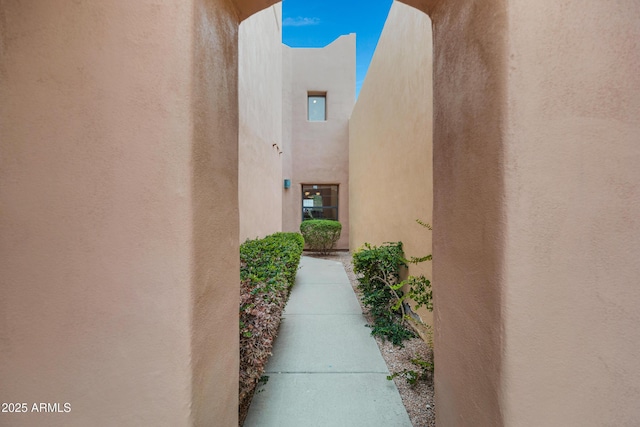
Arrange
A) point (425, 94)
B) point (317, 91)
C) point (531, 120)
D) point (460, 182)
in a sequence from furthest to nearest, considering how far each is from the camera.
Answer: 1. point (317, 91)
2. point (425, 94)
3. point (460, 182)
4. point (531, 120)

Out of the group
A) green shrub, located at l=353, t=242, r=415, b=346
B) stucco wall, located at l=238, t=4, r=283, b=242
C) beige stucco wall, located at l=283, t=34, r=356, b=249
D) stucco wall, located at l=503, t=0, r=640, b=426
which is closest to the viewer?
stucco wall, located at l=503, t=0, r=640, b=426

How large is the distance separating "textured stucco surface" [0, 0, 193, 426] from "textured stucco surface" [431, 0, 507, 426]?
1402 mm

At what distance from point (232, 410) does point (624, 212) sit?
7.61 feet

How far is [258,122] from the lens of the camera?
5.30m

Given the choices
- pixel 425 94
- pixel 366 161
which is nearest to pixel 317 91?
pixel 366 161

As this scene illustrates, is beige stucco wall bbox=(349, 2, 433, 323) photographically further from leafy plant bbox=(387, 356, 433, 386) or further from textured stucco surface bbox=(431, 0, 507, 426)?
textured stucco surface bbox=(431, 0, 507, 426)

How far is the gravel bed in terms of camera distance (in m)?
2.06

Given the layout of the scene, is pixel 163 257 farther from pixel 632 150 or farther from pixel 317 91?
pixel 317 91

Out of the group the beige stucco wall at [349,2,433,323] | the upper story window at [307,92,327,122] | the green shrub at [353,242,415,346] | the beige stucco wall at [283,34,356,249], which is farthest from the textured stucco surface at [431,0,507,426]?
the upper story window at [307,92,327,122]

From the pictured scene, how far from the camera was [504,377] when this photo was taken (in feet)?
3.80

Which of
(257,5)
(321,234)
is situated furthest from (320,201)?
(257,5)

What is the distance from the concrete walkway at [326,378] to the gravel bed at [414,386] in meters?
0.07

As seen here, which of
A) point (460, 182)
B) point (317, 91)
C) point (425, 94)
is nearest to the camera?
point (460, 182)

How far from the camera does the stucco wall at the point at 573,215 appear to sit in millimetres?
1155
